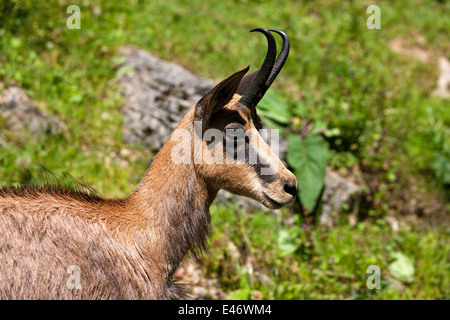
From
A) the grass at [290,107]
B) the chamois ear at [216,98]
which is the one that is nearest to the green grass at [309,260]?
the grass at [290,107]

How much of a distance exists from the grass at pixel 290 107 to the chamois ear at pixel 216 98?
1587 mm

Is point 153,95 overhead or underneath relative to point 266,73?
overhead

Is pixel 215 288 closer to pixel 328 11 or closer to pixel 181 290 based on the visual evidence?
pixel 181 290

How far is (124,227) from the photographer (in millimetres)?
3129

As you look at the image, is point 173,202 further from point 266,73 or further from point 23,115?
point 23,115

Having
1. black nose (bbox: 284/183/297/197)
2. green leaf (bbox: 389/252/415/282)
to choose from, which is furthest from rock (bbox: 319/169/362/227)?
black nose (bbox: 284/183/297/197)

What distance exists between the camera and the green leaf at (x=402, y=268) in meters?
5.39

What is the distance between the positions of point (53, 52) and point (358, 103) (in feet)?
16.4

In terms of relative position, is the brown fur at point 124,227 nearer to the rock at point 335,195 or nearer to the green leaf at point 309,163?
the green leaf at point 309,163

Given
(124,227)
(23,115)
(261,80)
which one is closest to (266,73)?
(261,80)

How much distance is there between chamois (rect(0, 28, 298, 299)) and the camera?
284 centimetres

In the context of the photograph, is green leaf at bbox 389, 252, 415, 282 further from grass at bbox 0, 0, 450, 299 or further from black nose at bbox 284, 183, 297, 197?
black nose at bbox 284, 183, 297, 197

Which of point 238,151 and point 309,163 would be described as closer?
point 238,151

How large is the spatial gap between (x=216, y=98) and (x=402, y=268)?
12.5 feet
